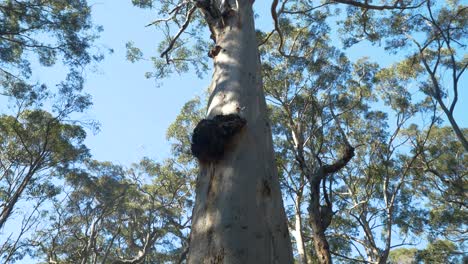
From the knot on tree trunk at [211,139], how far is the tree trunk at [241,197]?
20 millimetres

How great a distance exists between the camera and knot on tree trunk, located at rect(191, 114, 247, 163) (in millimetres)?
1523

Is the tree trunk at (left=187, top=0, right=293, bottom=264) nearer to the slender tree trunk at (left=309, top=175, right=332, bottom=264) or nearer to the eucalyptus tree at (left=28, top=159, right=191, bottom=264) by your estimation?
the slender tree trunk at (left=309, top=175, right=332, bottom=264)

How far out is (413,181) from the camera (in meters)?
12.8

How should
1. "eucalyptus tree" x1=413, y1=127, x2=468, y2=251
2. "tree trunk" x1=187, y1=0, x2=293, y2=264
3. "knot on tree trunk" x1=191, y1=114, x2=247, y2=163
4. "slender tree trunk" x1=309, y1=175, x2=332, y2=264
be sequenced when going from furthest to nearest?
"eucalyptus tree" x1=413, y1=127, x2=468, y2=251 → "slender tree trunk" x1=309, y1=175, x2=332, y2=264 → "knot on tree trunk" x1=191, y1=114, x2=247, y2=163 → "tree trunk" x1=187, y1=0, x2=293, y2=264

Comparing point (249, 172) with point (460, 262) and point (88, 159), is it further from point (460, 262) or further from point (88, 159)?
point (460, 262)

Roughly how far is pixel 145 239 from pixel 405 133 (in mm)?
8990

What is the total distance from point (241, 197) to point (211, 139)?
10.9 inches

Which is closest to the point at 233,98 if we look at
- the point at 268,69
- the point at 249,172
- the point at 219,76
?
the point at 219,76

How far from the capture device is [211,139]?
4.99 feet

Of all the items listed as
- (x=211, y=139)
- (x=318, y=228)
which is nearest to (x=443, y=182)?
(x=318, y=228)

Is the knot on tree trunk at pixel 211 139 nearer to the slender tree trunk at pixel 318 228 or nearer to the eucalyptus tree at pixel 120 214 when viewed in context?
the slender tree trunk at pixel 318 228

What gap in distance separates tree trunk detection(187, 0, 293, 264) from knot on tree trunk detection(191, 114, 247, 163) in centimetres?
2

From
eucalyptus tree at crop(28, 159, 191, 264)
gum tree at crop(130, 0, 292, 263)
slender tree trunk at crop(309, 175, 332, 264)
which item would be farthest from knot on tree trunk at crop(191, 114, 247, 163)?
eucalyptus tree at crop(28, 159, 191, 264)

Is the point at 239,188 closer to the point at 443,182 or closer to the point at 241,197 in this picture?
the point at 241,197
